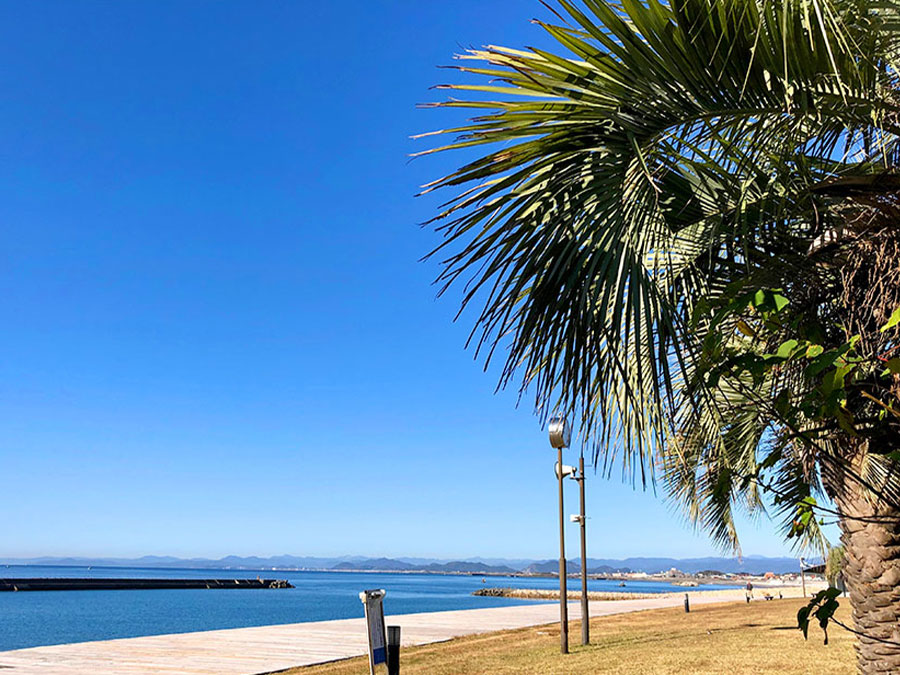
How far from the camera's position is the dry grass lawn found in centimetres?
1062

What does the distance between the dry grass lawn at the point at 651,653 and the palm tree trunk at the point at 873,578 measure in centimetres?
536

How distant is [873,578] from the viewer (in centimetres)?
493

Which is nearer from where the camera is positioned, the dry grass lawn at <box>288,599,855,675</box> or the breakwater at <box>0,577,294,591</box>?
the dry grass lawn at <box>288,599,855,675</box>

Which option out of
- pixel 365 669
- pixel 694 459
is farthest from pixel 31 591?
pixel 694 459

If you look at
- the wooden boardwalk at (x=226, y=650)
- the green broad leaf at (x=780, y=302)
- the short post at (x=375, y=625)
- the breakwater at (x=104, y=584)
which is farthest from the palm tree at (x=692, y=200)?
the breakwater at (x=104, y=584)

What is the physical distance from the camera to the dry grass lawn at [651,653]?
1062 cm

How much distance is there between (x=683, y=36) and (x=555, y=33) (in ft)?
1.40

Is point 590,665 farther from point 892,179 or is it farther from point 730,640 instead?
point 892,179

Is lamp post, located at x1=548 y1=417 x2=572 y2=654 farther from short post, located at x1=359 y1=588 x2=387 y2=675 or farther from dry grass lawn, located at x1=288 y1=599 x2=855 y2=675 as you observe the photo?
short post, located at x1=359 y1=588 x2=387 y2=675

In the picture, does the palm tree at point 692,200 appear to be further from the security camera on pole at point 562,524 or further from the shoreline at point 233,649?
the shoreline at point 233,649

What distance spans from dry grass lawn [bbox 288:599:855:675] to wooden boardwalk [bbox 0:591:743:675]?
1.24m

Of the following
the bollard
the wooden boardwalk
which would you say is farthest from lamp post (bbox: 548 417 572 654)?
the bollard

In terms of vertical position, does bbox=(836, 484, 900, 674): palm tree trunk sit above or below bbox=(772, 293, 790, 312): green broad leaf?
below

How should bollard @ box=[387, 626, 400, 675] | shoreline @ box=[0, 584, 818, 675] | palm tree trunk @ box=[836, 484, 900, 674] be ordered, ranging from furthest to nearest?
1. shoreline @ box=[0, 584, 818, 675]
2. bollard @ box=[387, 626, 400, 675]
3. palm tree trunk @ box=[836, 484, 900, 674]
